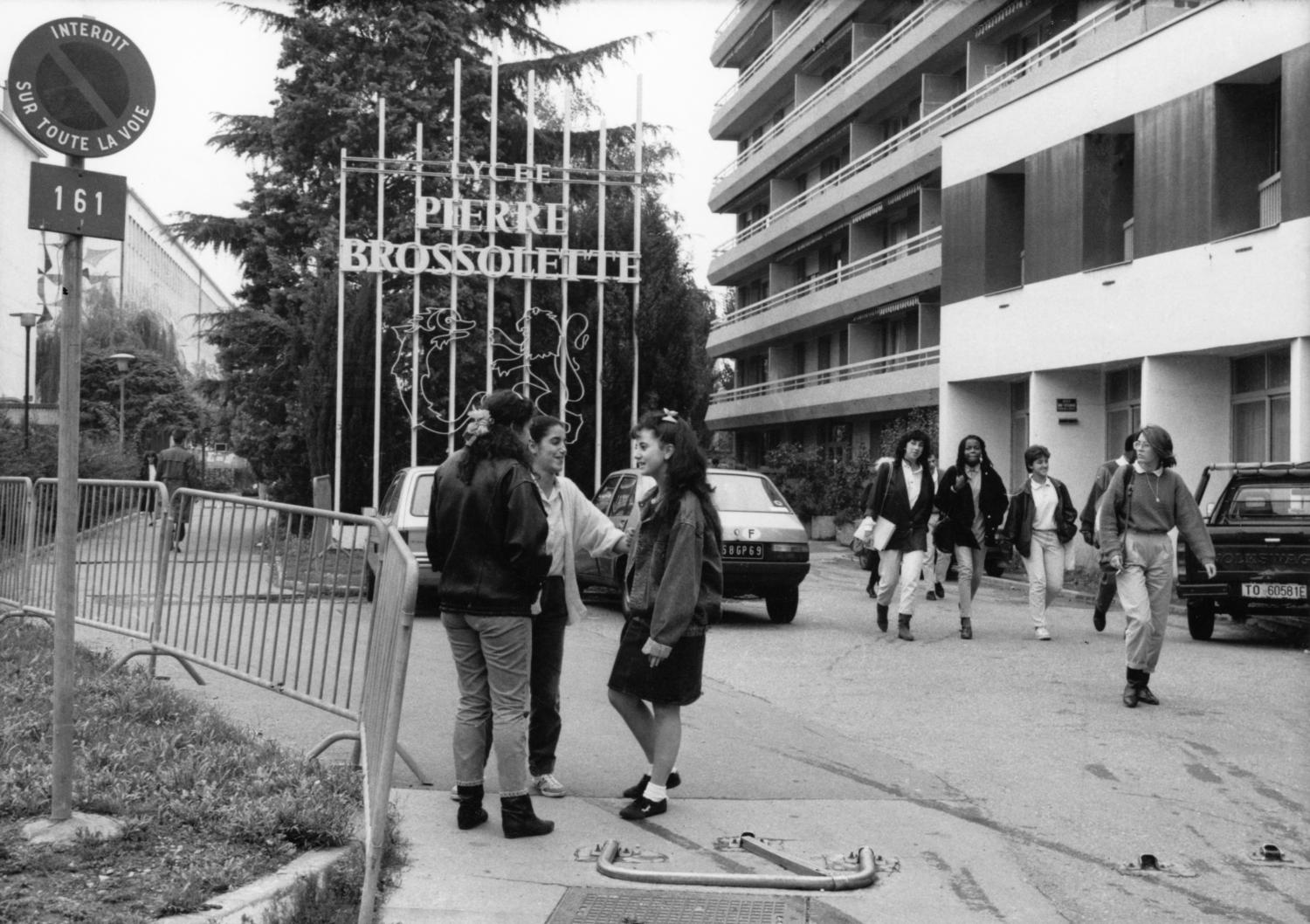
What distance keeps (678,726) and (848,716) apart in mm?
3085

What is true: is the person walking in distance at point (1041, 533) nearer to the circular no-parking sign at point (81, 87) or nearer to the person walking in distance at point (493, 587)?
the person walking in distance at point (493, 587)

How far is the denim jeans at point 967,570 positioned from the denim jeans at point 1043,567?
1.50 feet

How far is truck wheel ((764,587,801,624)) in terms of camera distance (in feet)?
47.1

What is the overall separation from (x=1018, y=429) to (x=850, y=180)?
43.1 ft

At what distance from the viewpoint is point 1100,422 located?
79.8ft

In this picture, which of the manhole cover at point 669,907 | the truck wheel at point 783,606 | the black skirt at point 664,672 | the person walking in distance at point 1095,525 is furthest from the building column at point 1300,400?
the manhole cover at point 669,907

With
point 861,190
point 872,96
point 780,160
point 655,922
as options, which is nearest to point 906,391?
point 861,190

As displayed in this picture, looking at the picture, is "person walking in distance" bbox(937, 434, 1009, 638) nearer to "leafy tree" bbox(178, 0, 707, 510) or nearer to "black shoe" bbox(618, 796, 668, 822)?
"black shoe" bbox(618, 796, 668, 822)

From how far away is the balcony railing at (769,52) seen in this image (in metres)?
42.5

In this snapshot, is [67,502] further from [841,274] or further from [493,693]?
[841,274]

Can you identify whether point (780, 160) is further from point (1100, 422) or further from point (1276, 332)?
point (1276, 332)

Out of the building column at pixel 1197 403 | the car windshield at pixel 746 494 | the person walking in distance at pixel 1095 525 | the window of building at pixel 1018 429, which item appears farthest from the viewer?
the window of building at pixel 1018 429

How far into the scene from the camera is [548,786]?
6.55 m

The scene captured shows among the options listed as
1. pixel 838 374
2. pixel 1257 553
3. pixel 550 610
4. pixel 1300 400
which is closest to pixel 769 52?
pixel 838 374
